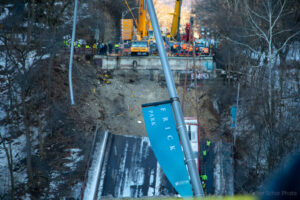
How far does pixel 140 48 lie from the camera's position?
3431cm

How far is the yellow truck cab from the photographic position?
3428 cm

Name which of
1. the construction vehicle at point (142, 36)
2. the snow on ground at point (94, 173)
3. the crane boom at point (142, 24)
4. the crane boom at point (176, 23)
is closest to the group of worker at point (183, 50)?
the construction vehicle at point (142, 36)

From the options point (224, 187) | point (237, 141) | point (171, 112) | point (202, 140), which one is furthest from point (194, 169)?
point (237, 141)

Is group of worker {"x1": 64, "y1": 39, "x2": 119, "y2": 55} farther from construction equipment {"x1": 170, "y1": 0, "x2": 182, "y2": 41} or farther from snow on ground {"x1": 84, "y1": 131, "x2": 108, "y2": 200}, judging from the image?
snow on ground {"x1": 84, "y1": 131, "x2": 108, "y2": 200}

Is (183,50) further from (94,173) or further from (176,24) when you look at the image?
(94,173)

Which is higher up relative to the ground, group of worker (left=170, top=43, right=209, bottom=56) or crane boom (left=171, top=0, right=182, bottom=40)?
crane boom (left=171, top=0, right=182, bottom=40)

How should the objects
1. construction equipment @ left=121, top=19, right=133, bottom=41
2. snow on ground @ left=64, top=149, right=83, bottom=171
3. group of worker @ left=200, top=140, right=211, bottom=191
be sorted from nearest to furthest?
group of worker @ left=200, top=140, right=211, bottom=191 < snow on ground @ left=64, top=149, right=83, bottom=171 < construction equipment @ left=121, top=19, right=133, bottom=41

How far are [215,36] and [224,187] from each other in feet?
79.1

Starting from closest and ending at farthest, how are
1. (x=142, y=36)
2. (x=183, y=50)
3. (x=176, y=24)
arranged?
(x=183, y=50), (x=142, y=36), (x=176, y=24)

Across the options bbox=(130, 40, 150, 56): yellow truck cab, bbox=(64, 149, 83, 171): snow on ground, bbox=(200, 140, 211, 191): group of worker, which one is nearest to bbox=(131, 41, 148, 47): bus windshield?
bbox=(130, 40, 150, 56): yellow truck cab

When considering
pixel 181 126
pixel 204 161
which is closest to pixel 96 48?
pixel 204 161

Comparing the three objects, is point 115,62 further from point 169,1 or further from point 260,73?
point 169,1

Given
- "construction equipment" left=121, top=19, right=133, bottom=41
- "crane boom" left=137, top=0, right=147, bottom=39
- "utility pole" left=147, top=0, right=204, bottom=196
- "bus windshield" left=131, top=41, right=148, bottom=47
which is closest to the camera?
"utility pole" left=147, top=0, right=204, bottom=196

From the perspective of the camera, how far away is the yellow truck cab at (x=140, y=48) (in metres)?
34.3
